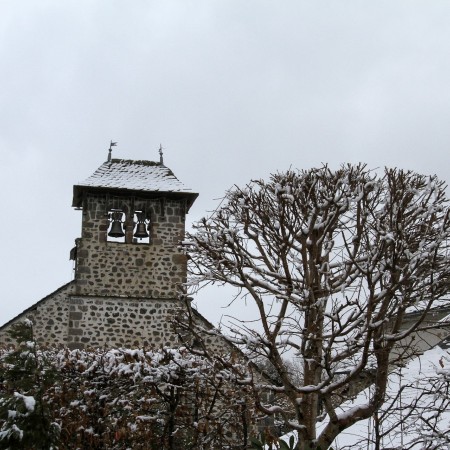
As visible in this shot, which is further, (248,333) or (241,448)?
(241,448)

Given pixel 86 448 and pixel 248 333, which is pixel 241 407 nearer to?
pixel 86 448

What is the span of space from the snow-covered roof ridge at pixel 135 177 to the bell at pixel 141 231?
78cm

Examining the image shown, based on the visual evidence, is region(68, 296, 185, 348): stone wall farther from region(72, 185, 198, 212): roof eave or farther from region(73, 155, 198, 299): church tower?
region(72, 185, 198, 212): roof eave

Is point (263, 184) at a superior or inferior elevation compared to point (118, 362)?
superior

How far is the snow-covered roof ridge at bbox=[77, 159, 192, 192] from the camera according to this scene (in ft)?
52.0

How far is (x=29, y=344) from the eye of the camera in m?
6.64

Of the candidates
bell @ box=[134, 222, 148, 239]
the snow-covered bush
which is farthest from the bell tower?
the snow-covered bush

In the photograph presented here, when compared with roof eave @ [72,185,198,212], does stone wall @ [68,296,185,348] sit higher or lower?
lower

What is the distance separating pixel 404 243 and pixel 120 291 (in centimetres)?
993

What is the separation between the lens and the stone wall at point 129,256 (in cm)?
1550

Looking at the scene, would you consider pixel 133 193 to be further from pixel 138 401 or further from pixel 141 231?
pixel 138 401

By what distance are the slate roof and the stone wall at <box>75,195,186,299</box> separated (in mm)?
308

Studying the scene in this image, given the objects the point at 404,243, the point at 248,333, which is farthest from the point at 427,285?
the point at 248,333

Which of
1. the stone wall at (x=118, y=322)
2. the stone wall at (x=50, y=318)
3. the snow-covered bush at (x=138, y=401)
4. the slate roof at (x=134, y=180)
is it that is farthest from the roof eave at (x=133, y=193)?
the snow-covered bush at (x=138, y=401)
